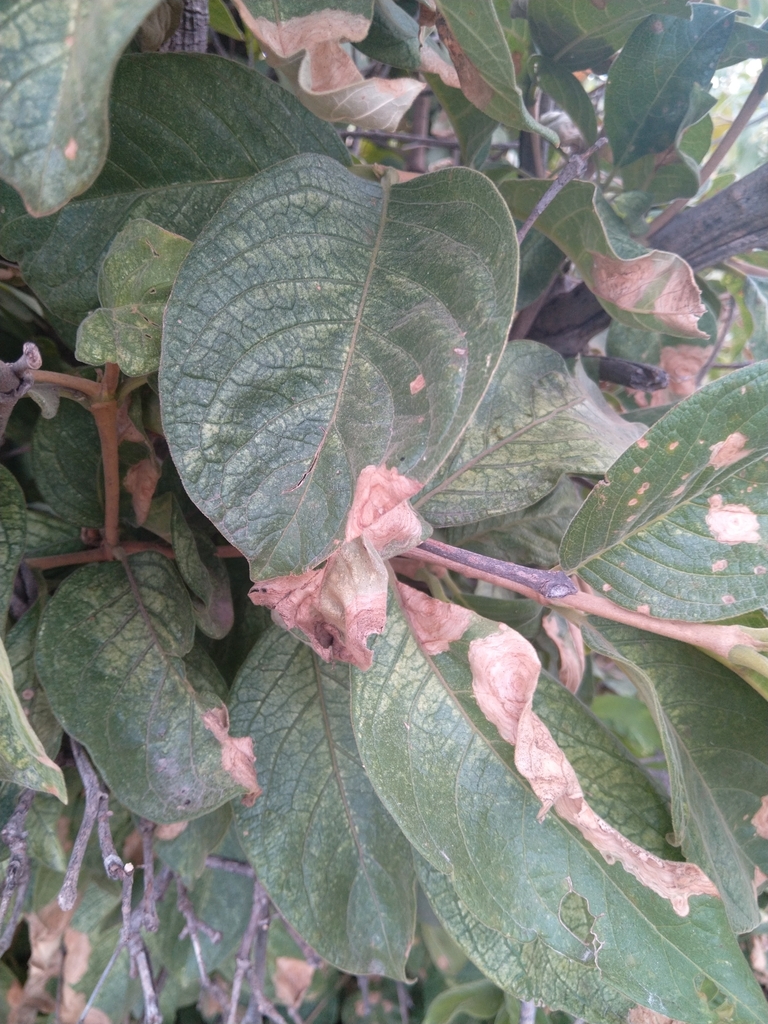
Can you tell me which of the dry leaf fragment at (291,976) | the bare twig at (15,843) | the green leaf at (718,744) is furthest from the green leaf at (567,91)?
the dry leaf fragment at (291,976)

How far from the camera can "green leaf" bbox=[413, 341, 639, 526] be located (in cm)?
52

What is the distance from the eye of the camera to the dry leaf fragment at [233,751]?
46cm

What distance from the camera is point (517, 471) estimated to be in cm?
53

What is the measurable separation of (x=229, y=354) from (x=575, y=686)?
0.44m

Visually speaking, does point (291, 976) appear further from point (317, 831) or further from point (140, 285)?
point (140, 285)

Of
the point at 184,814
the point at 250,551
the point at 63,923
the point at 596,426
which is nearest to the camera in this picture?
the point at 250,551

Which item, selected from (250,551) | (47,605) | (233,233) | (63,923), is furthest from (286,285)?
(63,923)

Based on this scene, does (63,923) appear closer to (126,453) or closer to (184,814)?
(184,814)

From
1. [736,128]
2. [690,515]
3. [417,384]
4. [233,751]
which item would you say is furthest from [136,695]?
[736,128]

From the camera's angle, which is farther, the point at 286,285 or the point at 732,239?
the point at 732,239

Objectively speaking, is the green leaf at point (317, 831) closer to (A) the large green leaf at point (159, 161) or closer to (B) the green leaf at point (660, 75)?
(A) the large green leaf at point (159, 161)

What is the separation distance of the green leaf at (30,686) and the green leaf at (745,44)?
0.77 metres

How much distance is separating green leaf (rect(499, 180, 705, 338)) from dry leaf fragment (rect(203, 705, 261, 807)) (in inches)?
17.6

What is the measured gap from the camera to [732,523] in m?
0.47
